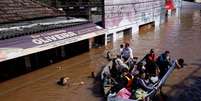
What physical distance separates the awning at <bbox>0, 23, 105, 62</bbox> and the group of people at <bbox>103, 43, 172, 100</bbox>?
3.87 m

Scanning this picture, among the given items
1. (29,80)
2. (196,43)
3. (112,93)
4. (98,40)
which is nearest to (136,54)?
(98,40)

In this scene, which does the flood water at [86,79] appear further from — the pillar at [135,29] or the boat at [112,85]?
the pillar at [135,29]

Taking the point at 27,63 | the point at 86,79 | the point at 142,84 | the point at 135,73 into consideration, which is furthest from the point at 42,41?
the point at 142,84

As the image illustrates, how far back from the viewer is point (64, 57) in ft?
79.9

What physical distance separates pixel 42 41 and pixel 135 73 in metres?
6.17

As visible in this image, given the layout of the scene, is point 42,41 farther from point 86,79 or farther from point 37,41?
point 86,79

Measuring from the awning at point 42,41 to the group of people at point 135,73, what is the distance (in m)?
3.87

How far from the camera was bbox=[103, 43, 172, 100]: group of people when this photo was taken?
551 inches

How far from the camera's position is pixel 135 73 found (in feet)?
52.5

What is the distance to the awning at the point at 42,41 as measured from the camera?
1703 cm

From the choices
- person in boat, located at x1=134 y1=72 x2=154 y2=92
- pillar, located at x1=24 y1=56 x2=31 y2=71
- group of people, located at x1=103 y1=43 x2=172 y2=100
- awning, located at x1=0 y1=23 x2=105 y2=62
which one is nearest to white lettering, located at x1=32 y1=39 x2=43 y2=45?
awning, located at x1=0 y1=23 x2=105 y2=62

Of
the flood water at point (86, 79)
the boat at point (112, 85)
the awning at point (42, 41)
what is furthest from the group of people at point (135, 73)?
the awning at point (42, 41)

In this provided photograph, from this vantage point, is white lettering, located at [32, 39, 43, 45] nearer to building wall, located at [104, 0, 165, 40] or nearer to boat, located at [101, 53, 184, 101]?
boat, located at [101, 53, 184, 101]

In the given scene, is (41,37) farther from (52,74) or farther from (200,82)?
(200,82)
